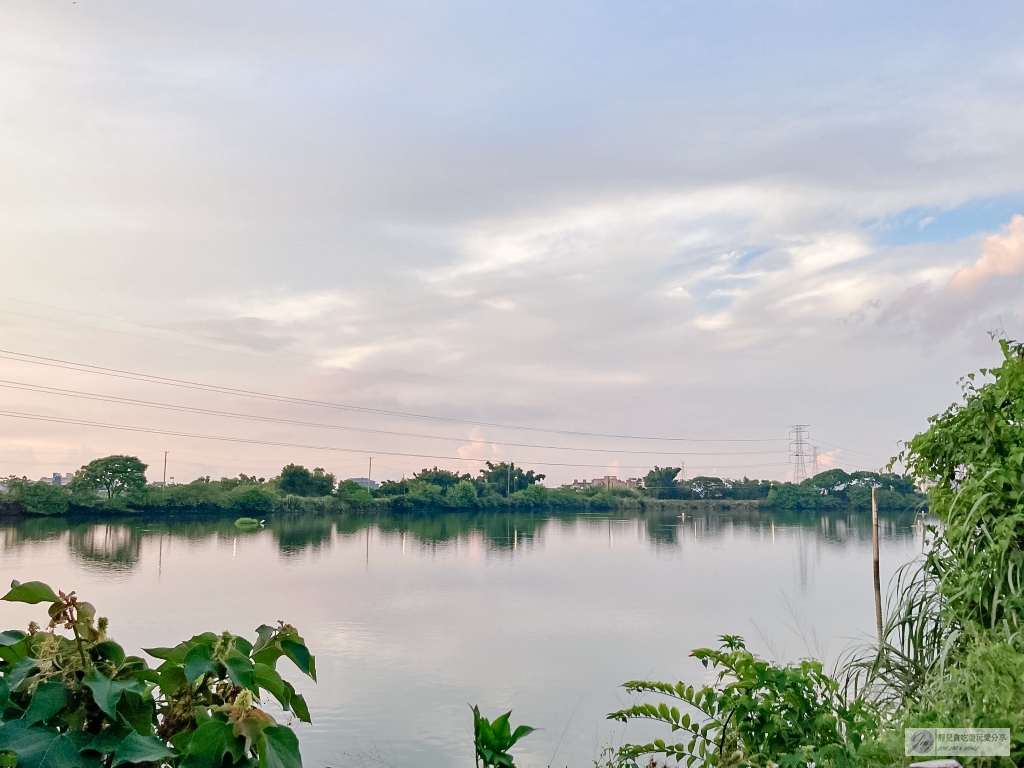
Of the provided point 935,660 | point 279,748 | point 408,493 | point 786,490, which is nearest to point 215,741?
point 279,748

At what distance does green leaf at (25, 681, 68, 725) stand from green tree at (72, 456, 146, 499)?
48068 mm

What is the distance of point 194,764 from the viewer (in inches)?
28.3

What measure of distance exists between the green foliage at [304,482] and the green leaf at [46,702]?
2180 inches

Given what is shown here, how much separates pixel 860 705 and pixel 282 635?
5.76 feet

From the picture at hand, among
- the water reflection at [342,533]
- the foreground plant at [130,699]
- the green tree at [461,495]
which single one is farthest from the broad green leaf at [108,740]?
the green tree at [461,495]

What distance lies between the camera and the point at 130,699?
2.63 feet

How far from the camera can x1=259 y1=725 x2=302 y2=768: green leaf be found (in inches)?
28.0

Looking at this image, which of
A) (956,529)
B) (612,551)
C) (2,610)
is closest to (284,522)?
(612,551)

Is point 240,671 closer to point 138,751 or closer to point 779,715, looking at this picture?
point 138,751

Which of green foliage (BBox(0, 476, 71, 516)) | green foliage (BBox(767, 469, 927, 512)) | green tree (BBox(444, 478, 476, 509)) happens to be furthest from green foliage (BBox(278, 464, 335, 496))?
green foliage (BBox(767, 469, 927, 512))

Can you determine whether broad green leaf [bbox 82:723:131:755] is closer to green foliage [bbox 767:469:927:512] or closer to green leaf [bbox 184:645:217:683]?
green leaf [bbox 184:645:217:683]

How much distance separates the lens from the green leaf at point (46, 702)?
741 millimetres

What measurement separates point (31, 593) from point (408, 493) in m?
60.1

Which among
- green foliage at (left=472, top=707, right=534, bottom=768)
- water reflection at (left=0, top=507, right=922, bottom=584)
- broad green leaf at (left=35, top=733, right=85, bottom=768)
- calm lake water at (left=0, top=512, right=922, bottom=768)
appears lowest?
water reflection at (left=0, top=507, right=922, bottom=584)
